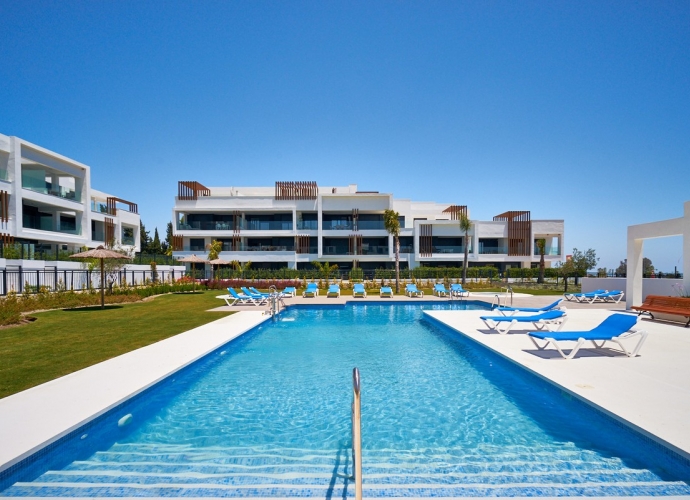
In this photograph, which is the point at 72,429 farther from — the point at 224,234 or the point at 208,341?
the point at 224,234

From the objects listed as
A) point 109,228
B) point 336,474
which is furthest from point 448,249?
point 336,474

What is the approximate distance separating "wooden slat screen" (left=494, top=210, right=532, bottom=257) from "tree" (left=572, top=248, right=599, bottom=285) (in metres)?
12.8

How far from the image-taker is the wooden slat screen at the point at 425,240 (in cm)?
3841

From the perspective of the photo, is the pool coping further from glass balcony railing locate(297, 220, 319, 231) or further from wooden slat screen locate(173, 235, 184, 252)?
wooden slat screen locate(173, 235, 184, 252)

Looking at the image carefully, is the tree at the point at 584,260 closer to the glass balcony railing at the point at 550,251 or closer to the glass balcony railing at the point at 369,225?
the glass balcony railing at the point at 550,251

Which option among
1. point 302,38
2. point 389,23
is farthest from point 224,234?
point 389,23

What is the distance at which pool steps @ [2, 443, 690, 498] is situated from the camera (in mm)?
3219

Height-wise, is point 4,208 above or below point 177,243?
above

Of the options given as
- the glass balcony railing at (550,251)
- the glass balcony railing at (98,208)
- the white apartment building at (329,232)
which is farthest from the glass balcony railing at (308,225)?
the glass balcony railing at (550,251)

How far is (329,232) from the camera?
37594 mm

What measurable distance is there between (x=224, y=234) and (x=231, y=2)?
89.9 ft

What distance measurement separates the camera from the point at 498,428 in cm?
480

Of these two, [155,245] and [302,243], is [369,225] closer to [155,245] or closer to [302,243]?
[302,243]

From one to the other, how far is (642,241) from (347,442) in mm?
15966
